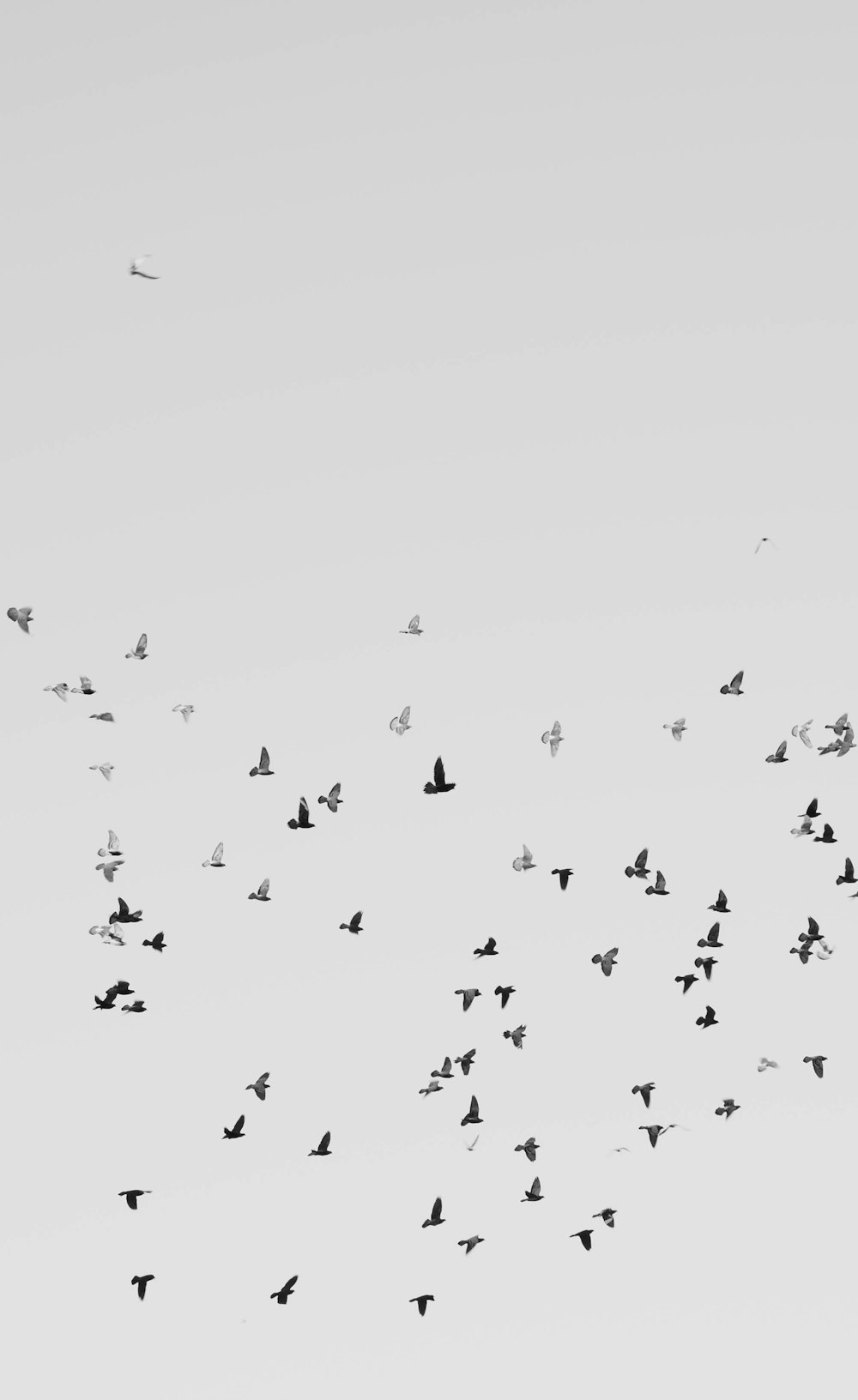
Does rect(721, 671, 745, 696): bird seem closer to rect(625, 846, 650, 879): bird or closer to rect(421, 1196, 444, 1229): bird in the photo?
rect(625, 846, 650, 879): bird

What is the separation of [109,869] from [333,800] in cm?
1059

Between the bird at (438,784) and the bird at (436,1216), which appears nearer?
the bird at (438,784)

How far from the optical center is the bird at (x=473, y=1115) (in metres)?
106

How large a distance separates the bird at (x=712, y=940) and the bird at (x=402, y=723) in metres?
17.1

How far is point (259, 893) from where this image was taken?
102875mm

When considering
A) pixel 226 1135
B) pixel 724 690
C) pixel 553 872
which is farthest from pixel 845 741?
pixel 226 1135

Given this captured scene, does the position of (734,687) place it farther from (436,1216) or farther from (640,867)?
(436,1216)

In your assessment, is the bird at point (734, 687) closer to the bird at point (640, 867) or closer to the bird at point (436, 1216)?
the bird at point (640, 867)

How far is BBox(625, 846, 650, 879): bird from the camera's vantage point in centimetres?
10306

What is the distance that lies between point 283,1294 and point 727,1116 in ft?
65.9

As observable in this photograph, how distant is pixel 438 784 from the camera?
92.1 metres

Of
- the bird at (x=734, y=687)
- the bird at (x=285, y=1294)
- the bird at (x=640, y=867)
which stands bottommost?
the bird at (x=285, y=1294)

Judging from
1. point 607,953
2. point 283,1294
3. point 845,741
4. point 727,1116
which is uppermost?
point 845,741

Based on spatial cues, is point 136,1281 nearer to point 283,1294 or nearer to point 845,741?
point 283,1294
